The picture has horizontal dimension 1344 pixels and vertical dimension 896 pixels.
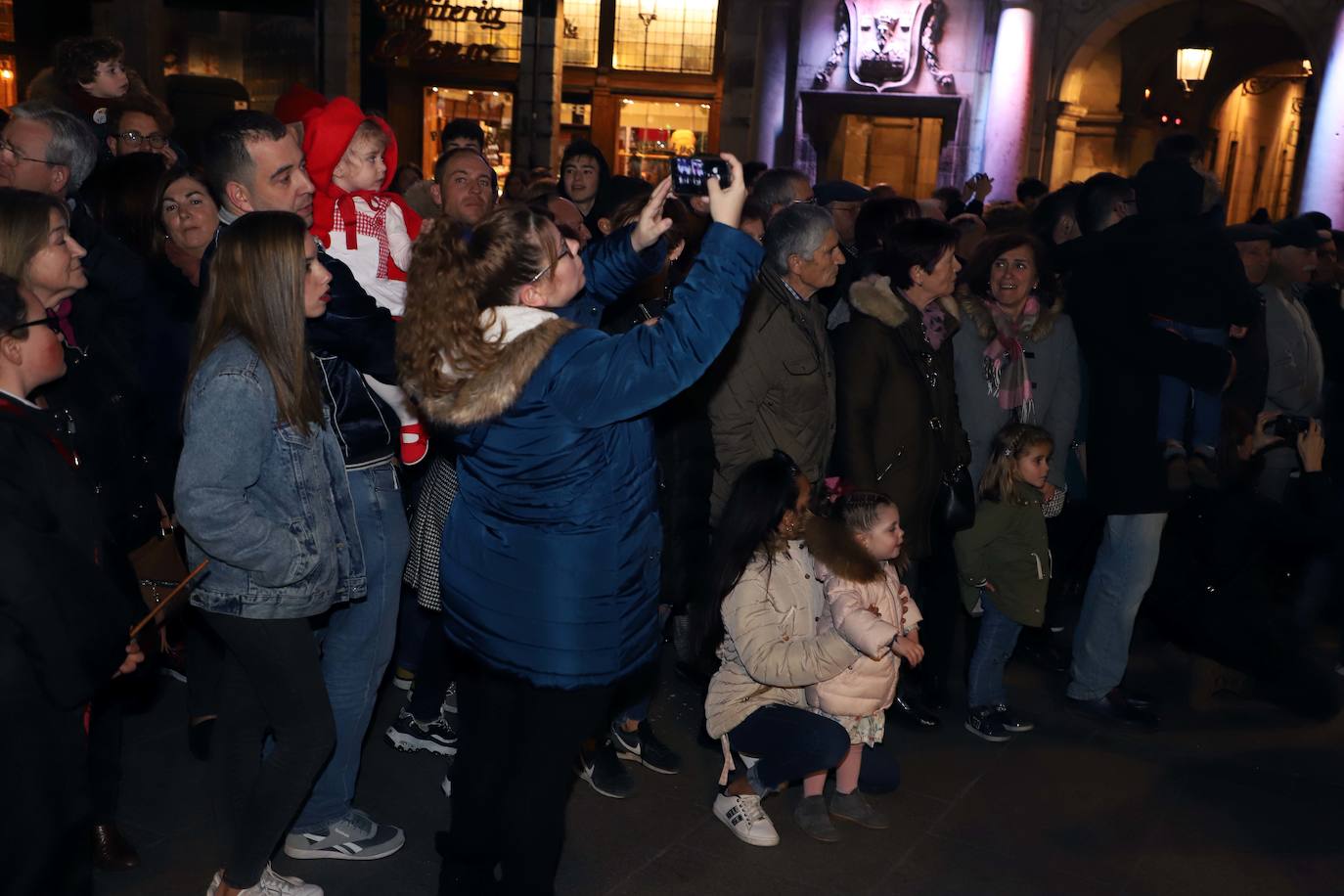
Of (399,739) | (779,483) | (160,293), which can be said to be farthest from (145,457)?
(779,483)

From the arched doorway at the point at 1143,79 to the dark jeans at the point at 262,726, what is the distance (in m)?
15.9

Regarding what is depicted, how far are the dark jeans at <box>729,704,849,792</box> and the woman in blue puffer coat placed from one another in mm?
1124

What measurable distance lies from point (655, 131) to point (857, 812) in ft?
58.0

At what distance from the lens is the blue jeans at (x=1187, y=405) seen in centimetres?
538

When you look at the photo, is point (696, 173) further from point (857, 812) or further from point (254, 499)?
point (857, 812)

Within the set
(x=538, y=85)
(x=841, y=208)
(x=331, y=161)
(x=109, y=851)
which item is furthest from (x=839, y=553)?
(x=538, y=85)

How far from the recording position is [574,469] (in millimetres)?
3016

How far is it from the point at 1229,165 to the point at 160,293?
21606 mm

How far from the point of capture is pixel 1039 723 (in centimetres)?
547

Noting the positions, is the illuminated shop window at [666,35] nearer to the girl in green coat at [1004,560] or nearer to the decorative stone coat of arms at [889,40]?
the decorative stone coat of arms at [889,40]

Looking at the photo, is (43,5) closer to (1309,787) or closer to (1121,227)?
(1121,227)

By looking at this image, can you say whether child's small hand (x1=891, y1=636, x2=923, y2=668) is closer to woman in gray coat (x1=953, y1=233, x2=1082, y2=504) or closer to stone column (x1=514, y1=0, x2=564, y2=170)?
woman in gray coat (x1=953, y1=233, x2=1082, y2=504)

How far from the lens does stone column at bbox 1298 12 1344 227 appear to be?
14828 mm

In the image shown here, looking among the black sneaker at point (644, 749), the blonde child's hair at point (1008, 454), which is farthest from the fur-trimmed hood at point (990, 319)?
the black sneaker at point (644, 749)
